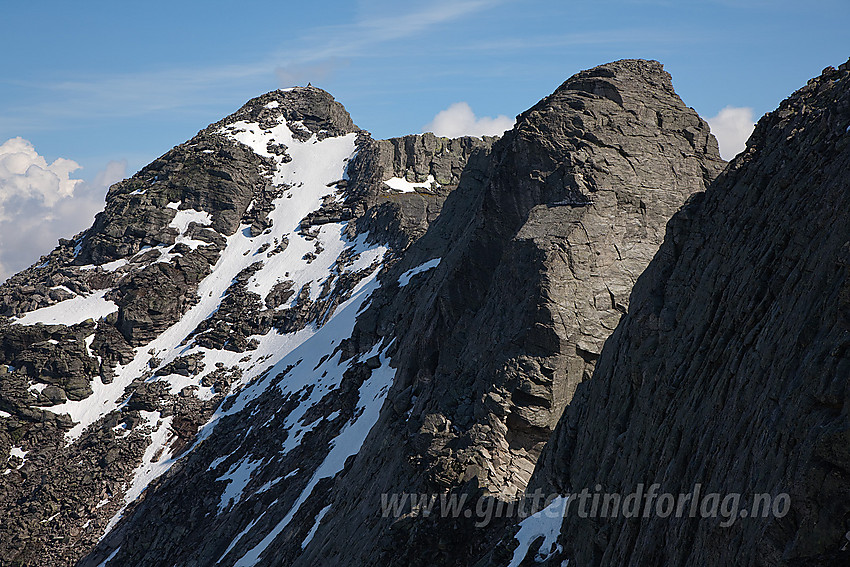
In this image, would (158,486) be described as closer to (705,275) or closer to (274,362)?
(274,362)

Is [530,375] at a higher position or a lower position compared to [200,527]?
higher

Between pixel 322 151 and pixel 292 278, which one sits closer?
pixel 292 278

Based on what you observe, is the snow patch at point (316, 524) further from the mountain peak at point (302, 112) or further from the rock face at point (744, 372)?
the mountain peak at point (302, 112)

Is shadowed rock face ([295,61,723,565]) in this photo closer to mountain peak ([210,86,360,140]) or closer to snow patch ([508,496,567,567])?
snow patch ([508,496,567,567])

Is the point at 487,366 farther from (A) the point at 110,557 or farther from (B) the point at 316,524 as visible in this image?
(A) the point at 110,557

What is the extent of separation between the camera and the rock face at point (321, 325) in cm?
3158

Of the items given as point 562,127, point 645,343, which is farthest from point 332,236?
point 645,343

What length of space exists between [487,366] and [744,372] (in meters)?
18.6

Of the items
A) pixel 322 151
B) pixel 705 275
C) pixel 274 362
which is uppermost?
pixel 322 151

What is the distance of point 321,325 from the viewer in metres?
86.0

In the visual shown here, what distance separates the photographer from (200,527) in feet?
197

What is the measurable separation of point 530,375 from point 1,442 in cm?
7692

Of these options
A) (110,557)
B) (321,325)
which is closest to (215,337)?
(321,325)

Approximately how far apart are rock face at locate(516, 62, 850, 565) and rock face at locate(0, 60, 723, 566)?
Result: 889cm
